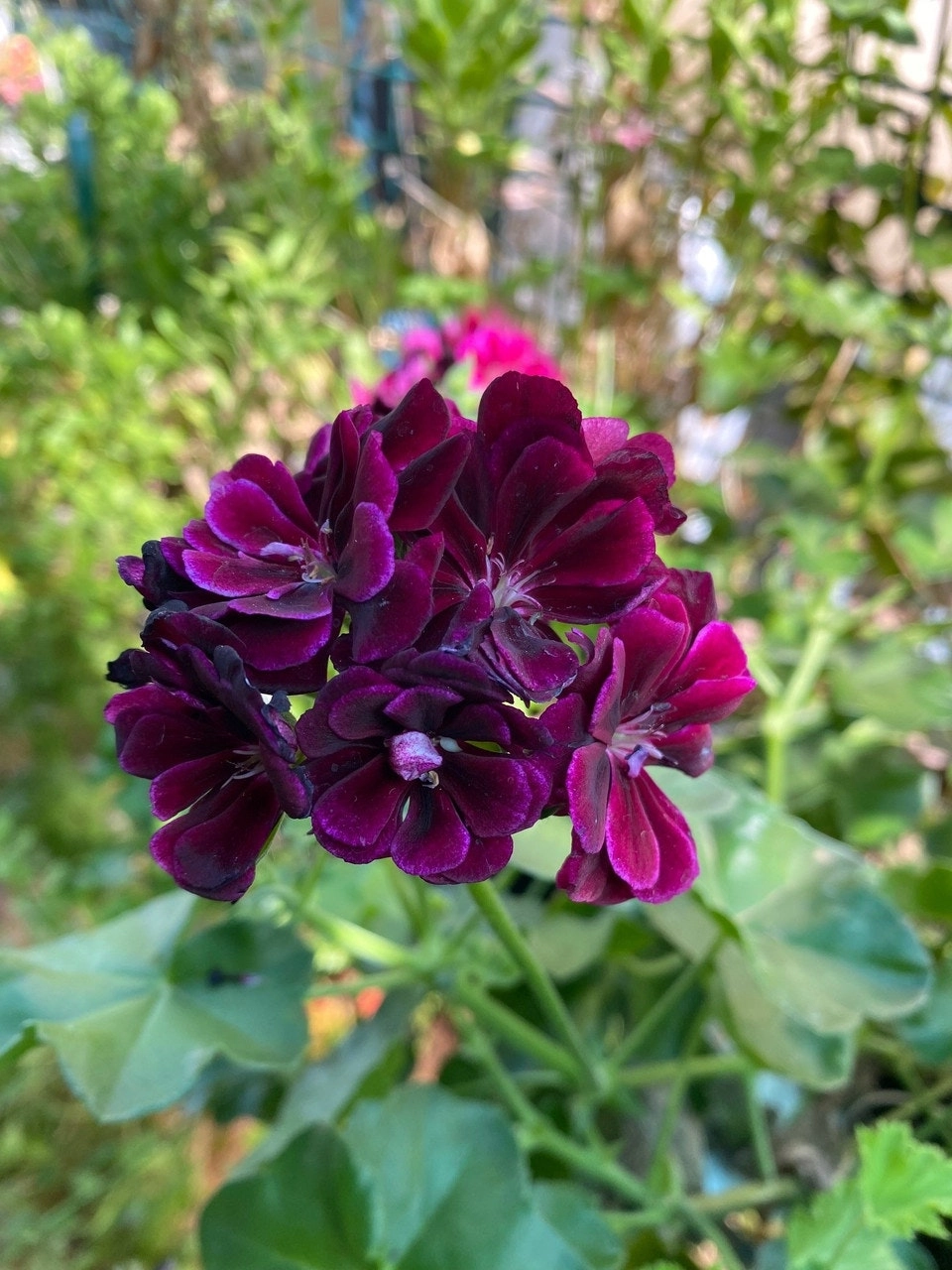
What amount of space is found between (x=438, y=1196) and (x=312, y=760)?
0.32 meters

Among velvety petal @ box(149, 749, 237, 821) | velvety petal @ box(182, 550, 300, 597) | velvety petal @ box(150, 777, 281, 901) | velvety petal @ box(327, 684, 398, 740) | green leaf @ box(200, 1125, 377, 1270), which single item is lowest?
green leaf @ box(200, 1125, 377, 1270)

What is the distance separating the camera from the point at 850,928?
0.52m

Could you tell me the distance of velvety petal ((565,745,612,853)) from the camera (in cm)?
28

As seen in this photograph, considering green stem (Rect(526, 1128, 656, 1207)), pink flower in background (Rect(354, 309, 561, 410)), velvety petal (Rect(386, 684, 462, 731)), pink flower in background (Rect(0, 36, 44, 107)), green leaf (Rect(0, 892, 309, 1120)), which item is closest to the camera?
velvety petal (Rect(386, 684, 462, 731))

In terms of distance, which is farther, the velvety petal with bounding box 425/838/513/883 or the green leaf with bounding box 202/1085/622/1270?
the green leaf with bounding box 202/1085/622/1270

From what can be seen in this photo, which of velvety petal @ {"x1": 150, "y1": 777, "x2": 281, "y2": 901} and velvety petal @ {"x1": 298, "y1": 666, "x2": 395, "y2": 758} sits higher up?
velvety petal @ {"x1": 298, "y1": 666, "x2": 395, "y2": 758}

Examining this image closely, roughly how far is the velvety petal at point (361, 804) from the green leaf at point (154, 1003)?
23 centimetres

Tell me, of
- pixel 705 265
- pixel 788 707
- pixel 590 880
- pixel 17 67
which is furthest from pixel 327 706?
pixel 17 67

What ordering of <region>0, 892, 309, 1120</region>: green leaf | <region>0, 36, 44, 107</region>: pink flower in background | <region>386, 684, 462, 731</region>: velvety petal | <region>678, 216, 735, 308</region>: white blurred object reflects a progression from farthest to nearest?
<region>0, 36, 44, 107</region>: pink flower in background < <region>678, 216, 735, 308</region>: white blurred object < <region>0, 892, 309, 1120</region>: green leaf < <region>386, 684, 462, 731</region>: velvety petal

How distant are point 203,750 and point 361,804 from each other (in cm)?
7

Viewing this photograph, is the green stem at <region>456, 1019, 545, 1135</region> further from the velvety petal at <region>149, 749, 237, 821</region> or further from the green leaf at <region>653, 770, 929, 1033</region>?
the velvety petal at <region>149, 749, 237, 821</region>

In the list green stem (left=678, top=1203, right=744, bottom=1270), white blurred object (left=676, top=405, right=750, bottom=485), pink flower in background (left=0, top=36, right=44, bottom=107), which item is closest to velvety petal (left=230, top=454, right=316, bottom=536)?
green stem (left=678, top=1203, right=744, bottom=1270)

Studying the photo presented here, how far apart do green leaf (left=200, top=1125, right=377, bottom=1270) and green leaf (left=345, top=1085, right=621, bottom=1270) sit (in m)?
0.02

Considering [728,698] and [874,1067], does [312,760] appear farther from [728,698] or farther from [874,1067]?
[874,1067]
